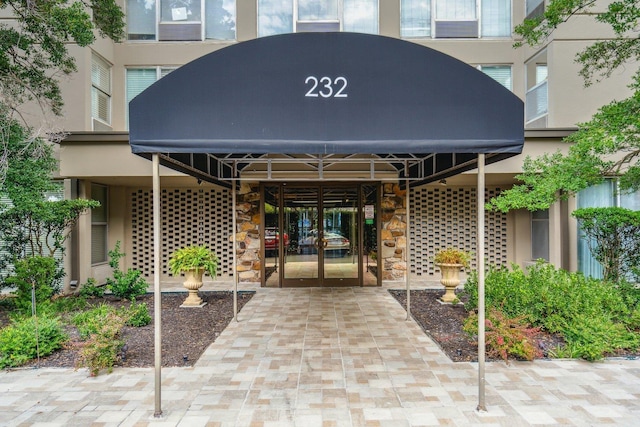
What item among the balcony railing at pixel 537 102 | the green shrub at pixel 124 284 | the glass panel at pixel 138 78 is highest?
the glass panel at pixel 138 78

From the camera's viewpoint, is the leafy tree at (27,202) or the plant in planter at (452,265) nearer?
the leafy tree at (27,202)

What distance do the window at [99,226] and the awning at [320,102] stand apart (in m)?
6.88

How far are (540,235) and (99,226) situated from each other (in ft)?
35.3

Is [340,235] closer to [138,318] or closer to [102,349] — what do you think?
[138,318]

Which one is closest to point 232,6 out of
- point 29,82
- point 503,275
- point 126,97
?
point 126,97

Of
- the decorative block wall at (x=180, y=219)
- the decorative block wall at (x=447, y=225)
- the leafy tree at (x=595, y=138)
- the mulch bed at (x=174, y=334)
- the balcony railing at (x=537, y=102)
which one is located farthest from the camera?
the decorative block wall at (x=447, y=225)

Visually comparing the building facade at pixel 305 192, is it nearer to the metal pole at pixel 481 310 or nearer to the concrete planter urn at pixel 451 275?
the concrete planter urn at pixel 451 275

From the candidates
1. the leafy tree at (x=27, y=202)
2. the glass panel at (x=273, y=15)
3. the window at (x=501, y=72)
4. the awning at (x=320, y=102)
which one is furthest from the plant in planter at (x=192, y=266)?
the window at (x=501, y=72)

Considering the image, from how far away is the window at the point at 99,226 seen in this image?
8.59 m

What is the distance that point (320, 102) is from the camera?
2.92 meters

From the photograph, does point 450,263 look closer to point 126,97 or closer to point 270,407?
point 270,407

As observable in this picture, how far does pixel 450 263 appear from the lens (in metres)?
6.79

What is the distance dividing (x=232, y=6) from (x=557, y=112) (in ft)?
25.8

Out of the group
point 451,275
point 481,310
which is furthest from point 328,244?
point 481,310
